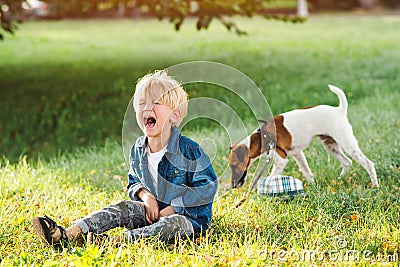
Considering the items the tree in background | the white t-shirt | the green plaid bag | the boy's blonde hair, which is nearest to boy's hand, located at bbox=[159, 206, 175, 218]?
the white t-shirt

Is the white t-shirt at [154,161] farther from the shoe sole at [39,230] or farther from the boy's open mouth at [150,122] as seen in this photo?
the shoe sole at [39,230]

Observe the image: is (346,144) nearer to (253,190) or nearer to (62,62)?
(253,190)

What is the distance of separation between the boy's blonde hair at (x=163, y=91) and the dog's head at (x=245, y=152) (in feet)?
2.84

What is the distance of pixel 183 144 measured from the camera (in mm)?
3574

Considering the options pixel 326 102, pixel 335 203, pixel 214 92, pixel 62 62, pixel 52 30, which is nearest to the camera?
pixel 335 203

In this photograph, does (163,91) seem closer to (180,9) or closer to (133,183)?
(133,183)

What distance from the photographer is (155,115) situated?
3535 millimetres

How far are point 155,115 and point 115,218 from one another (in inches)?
24.2

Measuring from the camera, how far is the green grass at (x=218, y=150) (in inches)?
129

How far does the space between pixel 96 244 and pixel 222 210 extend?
93cm

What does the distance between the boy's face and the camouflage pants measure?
1.46 feet

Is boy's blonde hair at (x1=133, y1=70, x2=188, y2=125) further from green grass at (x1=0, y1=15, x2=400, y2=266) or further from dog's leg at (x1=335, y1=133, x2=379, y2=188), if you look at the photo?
dog's leg at (x1=335, y1=133, x2=379, y2=188)

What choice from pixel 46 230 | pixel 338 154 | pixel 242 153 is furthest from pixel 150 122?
pixel 338 154

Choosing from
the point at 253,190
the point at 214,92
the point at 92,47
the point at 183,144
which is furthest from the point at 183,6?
the point at 92,47
